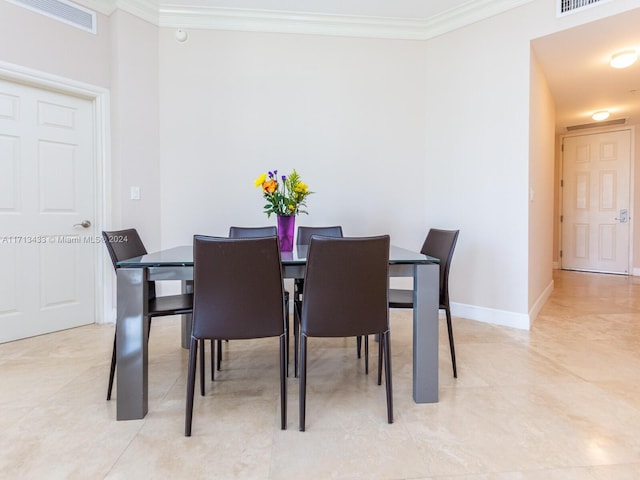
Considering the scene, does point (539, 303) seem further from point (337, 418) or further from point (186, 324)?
point (186, 324)

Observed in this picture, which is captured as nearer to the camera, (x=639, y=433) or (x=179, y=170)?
(x=639, y=433)

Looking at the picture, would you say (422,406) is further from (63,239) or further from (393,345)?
(63,239)

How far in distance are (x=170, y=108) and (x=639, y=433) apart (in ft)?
12.7

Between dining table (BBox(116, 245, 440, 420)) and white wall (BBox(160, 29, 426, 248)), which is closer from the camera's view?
dining table (BBox(116, 245, 440, 420))

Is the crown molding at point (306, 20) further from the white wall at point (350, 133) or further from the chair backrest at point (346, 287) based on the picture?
the chair backrest at point (346, 287)

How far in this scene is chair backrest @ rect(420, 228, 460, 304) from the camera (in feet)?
6.97

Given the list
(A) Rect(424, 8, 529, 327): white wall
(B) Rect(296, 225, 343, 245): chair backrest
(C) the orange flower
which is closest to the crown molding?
(A) Rect(424, 8, 529, 327): white wall

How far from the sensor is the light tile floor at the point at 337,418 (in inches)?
51.8

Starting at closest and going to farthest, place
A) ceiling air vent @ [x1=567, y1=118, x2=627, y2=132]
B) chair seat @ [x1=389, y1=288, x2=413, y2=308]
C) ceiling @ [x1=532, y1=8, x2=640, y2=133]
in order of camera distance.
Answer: chair seat @ [x1=389, y1=288, x2=413, y2=308]
ceiling @ [x1=532, y1=8, x2=640, y2=133]
ceiling air vent @ [x1=567, y1=118, x2=627, y2=132]

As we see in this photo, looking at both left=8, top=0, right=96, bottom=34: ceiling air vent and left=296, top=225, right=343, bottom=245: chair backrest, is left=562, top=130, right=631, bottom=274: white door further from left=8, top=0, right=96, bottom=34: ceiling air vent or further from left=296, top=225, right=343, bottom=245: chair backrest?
left=8, top=0, right=96, bottom=34: ceiling air vent

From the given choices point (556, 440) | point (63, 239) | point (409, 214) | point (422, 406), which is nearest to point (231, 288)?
point (422, 406)

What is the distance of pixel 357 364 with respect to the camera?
229 cm

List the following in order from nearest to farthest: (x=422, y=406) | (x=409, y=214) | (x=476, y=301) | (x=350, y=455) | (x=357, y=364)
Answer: (x=350, y=455)
(x=422, y=406)
(x=357, y=364)
(x=476, y=301)
(x=409, y=214)

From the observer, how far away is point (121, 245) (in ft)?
6.64
